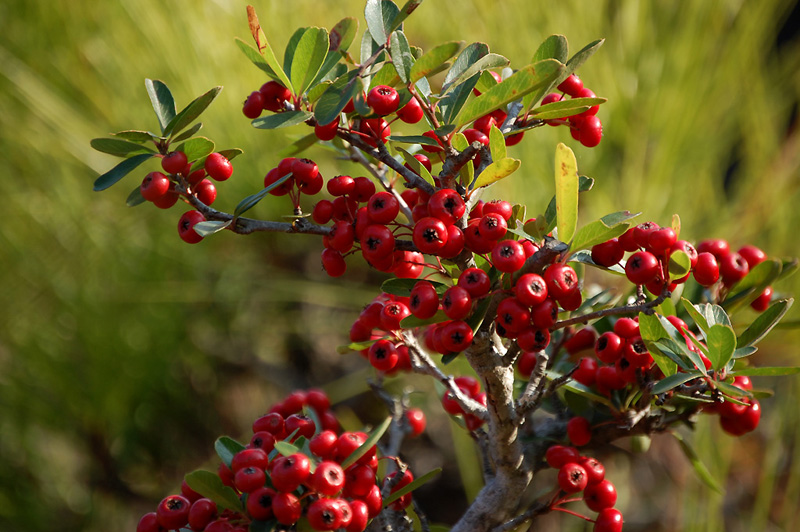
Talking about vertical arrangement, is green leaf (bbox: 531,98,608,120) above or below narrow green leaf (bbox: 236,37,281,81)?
below

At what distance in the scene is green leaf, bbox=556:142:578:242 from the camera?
1.54 ft

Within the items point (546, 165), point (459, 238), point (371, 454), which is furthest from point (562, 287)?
point (546, 165)

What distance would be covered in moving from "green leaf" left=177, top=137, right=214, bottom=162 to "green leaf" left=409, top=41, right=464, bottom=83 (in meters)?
0.18

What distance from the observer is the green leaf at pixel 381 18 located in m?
0.53

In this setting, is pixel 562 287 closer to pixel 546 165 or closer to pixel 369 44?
pixel 369 44

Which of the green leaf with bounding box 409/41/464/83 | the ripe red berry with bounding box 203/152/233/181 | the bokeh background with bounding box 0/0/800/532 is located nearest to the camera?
the green leaf with bounding box 409/41/464/83

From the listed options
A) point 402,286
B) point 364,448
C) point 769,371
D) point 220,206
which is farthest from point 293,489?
point 220,206

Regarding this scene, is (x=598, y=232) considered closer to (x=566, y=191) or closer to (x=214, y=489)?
(x=566, y=191)

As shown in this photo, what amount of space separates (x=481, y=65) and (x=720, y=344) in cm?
30

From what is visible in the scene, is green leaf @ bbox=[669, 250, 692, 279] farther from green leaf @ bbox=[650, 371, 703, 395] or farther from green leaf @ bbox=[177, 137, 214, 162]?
green leaf @ bbox=[177, 137, 214, 162]

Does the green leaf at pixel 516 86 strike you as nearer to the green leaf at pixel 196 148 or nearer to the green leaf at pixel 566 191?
the green leaf at pixel 566 191

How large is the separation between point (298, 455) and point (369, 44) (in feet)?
1.20

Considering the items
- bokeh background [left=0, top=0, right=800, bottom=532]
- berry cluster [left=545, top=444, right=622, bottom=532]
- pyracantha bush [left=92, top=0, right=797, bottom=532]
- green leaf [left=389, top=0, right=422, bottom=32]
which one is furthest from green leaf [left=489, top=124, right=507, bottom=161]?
bokeh background [left=0, top=0, right=800, bottom=532]

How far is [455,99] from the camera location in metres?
0.54
